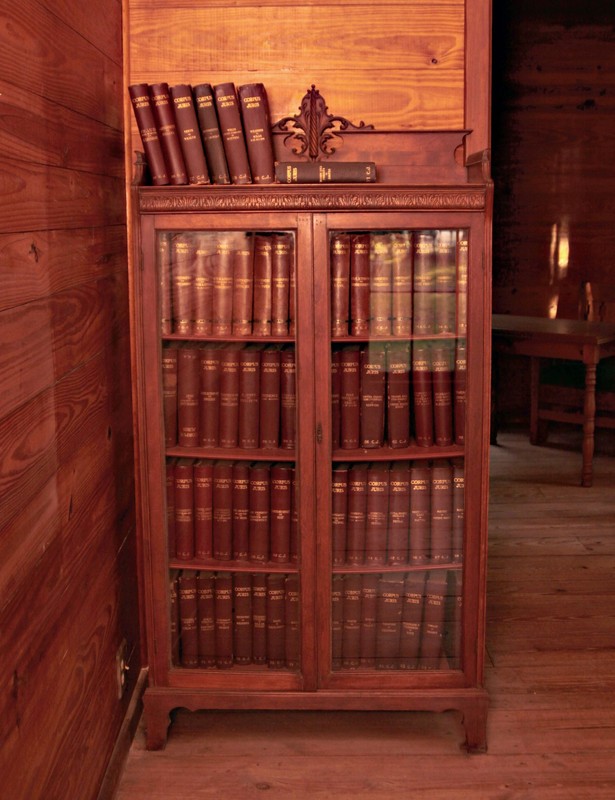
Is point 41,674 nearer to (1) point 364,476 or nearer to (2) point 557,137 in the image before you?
(1) point 364,476

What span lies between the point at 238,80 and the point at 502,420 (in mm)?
4264

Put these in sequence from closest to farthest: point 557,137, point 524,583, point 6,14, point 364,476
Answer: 1. point 6,14
2. point 364,476
3. point 524,583
4. point 557,137

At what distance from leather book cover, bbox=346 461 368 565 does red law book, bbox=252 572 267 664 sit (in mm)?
254

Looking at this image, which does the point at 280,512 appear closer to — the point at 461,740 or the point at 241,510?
the point at 241,510

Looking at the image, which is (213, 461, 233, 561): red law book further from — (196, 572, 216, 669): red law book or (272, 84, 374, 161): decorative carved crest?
(272, 84, 374, 161): decorative carved crest

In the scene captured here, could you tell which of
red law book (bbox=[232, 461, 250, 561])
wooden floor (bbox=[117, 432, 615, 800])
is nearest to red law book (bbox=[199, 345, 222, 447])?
red law book (bbox=[232, 461, 250, 561])

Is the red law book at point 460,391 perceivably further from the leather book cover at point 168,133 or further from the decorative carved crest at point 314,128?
the leather book cover at point 168,133

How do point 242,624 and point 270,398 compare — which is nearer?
point 270,398

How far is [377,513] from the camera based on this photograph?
2648mm

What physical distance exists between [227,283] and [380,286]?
399mm

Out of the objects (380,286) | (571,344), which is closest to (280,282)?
(380,286)

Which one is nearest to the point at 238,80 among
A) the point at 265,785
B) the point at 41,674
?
the point at 41,674

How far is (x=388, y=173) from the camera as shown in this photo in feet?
8.97

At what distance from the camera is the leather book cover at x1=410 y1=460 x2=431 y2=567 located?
2637mm
